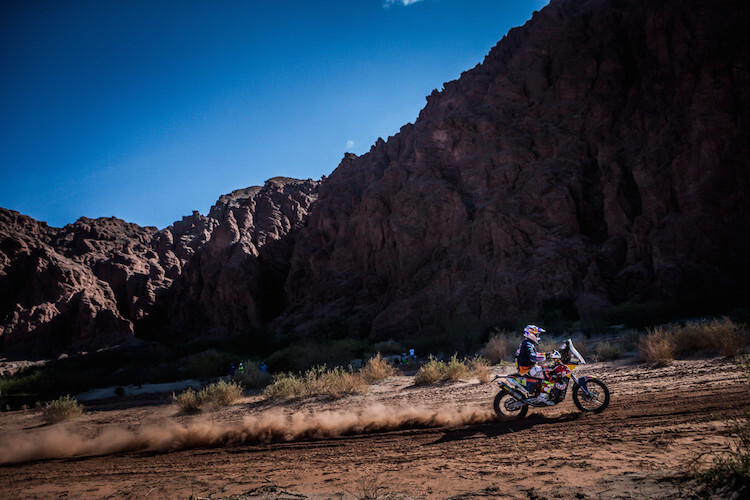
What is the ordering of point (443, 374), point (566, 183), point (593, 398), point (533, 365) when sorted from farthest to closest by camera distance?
point (566, 183)
point (443, 374)
point (533, 365)
point (593, 398)

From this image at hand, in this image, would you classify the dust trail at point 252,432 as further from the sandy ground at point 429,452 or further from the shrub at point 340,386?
the shrub at point 340,386

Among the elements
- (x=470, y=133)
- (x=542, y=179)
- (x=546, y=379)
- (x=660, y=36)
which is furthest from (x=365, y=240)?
(x=546, y=379)

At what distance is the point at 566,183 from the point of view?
4225cm

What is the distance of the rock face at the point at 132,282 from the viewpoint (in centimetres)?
6094

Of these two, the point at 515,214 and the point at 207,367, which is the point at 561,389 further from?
the point at 515,214

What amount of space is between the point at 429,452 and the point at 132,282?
8575 cm

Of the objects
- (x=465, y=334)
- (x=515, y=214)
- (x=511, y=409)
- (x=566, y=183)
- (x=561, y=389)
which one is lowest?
(x=465, y=334)

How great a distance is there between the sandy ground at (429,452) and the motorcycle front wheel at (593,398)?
0.19 m

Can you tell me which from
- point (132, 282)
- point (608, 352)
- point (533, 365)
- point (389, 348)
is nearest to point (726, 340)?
point (608, 352)

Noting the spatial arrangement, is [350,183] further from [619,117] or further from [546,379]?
[546,379]

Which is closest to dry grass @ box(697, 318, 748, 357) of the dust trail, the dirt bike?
the dirt bike

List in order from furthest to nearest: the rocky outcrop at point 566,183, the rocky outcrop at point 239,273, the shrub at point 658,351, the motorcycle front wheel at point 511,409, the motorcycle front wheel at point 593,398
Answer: the rocky outcrop at point 239,273 < the rocky outcrop at point 566,183 < the shrub at point 658,351 < the motorcycle front wheel at point 511,409 < the motorcycle front wheel at point 593,398

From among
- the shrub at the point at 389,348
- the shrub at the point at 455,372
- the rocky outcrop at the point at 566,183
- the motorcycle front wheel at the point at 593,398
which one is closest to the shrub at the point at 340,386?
the shrub at the point at 455,372

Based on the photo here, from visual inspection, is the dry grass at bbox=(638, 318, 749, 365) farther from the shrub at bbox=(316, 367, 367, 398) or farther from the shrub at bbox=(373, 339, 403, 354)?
the shrub at bbox=(373, 339, 403, 354)
